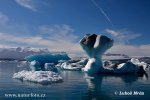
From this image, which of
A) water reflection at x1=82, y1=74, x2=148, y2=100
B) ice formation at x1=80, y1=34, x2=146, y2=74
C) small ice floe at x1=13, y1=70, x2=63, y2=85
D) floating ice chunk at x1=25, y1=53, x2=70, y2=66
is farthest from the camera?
floating ice chunk at x1=25, y1=53, x2=70, y2=66

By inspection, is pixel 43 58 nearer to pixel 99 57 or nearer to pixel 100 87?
pixel 99 57

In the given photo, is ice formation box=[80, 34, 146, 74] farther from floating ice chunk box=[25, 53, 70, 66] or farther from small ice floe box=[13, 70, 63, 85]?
floating ice chunk box=[25, 53, 70, 66]

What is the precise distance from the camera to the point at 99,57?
45750 millimetres

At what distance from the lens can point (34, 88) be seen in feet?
68.5

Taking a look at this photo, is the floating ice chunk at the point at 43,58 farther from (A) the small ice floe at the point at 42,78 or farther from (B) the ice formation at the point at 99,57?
(A) the small ice floe at the point at 42,78

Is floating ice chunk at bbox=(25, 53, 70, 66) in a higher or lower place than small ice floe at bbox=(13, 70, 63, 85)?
higher

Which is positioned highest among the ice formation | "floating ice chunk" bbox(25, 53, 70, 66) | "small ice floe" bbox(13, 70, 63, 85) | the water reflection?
"floating ice chunk" bbox(25, 53, 70, 66)

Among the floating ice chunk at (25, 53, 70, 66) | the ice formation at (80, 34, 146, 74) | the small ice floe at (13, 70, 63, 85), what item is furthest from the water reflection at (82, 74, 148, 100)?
the floating ice chunk at (25, 53, 70, 66)

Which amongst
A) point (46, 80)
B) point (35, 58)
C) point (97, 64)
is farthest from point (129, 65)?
point (35, 58)

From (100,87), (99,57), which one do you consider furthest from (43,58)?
(100,87)

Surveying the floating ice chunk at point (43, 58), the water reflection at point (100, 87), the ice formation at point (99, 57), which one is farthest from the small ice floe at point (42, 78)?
the floating ice chunk at point (43, 58)

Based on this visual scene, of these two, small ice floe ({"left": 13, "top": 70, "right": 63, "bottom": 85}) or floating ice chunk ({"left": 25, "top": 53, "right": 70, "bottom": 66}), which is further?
floating ice chunk ({"left": 25, "top": 53, "right": 70, "bottom": 66})

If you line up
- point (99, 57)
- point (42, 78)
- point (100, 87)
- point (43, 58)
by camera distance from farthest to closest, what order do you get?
point (43, 58), point (99, 57), point (42, 78), point (100, 87)

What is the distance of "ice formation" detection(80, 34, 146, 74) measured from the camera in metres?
42.4
